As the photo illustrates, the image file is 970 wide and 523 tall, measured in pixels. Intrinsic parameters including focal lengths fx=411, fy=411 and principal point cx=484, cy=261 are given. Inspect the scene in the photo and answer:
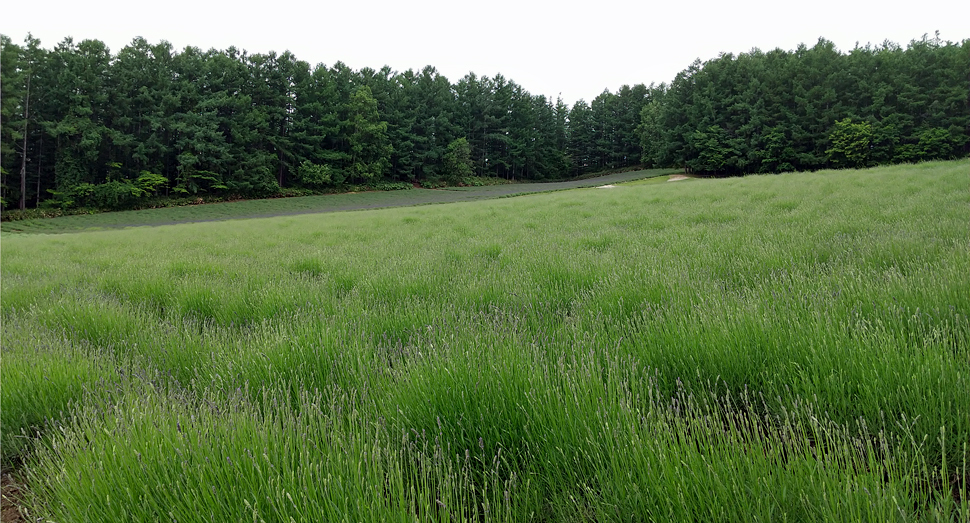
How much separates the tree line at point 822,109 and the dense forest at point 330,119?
21 cm

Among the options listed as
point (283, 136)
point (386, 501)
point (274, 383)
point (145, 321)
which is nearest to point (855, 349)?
point (386, 501)

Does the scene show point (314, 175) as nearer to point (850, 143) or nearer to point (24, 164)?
point (24, 164)

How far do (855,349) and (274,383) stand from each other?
117 inches

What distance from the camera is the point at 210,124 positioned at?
5225 centimetres

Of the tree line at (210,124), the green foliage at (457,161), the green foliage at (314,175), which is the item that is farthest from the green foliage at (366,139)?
the green foliage at (457,161)

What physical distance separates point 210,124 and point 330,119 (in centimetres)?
1596

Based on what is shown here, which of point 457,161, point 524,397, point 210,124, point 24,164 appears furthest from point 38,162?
point 524,397

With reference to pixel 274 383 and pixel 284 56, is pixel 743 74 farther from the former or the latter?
pixel 274 383

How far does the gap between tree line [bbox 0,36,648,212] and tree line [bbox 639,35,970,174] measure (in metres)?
37.2

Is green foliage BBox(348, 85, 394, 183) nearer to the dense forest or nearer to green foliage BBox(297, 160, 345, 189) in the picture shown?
the dense forest

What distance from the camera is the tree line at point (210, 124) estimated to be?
154ft

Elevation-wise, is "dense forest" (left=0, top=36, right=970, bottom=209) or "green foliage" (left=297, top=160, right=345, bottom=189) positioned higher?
"dense forest" (left=0, top=36, right=970, bottom=209)

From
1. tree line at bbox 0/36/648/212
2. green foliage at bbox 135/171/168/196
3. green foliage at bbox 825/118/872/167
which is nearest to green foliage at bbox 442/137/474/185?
tree line at bbox 0/36/648/212

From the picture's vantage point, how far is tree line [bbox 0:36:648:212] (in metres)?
46.9
